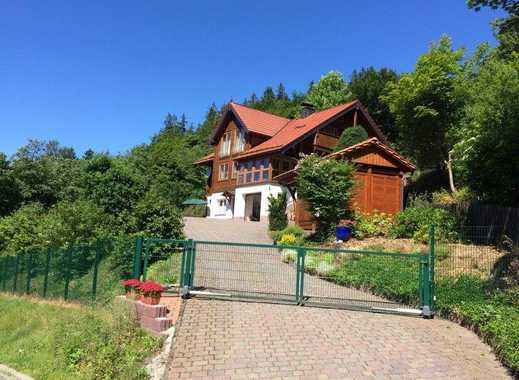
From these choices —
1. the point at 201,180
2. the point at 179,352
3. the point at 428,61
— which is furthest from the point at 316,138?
the point at 179,352

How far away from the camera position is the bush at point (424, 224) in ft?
51.6

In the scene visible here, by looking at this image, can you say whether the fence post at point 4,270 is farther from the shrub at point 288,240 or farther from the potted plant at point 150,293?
the potted plant at point 150,293

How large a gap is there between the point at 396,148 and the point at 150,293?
3731 cm

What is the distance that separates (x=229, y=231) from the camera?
2509 cm

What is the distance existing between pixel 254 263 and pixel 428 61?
26.7 metres

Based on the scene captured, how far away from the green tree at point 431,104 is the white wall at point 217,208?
15.4 m

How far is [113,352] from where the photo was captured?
718 cm

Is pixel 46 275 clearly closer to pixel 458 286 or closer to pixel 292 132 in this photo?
pixel 458 286

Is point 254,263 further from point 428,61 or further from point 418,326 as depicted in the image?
point 428,61

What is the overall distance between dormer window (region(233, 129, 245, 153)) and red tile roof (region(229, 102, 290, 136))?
1216mm

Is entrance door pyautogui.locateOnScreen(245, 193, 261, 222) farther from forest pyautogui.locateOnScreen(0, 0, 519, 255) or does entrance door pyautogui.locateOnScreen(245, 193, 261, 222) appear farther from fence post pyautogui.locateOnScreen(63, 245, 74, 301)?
fence post pyautogui.locateOnScreen(63, 245, 74, 301)

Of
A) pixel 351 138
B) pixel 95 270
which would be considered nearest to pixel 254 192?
pixel 351 138

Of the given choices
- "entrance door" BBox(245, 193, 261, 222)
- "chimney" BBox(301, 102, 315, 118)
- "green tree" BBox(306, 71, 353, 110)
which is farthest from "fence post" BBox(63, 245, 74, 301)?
"green tree" BBox(306, 71, 353, 110)

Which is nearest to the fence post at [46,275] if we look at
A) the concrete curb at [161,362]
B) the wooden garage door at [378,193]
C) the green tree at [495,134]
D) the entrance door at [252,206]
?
the concrete curb at [161,362]
